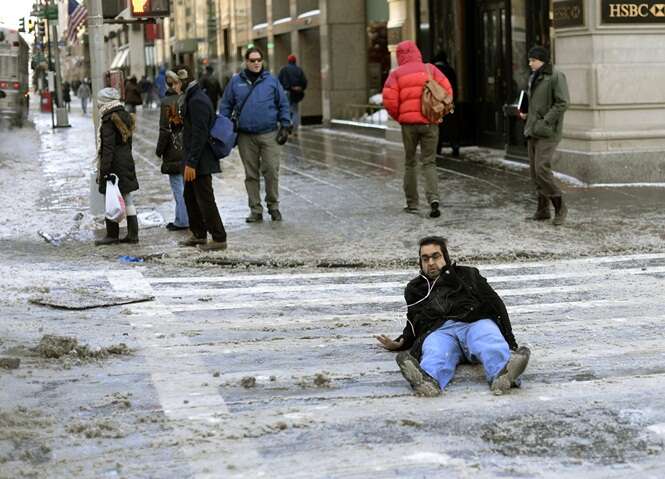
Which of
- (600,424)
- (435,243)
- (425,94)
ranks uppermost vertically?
(425,94)

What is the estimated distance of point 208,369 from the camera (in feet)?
24.0

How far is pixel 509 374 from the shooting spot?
262 inches

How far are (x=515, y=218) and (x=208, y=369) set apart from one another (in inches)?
289

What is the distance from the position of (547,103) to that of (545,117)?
19 cm

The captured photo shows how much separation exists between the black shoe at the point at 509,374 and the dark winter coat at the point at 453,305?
0.46 meters

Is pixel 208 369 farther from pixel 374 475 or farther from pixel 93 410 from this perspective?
pixel 374 475

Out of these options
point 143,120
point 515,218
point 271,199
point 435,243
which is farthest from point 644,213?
point 143,120

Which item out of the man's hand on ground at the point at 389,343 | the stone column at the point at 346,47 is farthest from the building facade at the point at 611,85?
the stone column at the point at 346,47

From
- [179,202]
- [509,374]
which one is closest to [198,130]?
[179,202]

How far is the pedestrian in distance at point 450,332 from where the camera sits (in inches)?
265

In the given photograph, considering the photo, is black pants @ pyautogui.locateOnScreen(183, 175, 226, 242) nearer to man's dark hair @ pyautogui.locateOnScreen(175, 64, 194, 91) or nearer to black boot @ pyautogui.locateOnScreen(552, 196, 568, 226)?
man's dark hair @ pyautogui.locateOnScreen(175, 64, 194, 91)

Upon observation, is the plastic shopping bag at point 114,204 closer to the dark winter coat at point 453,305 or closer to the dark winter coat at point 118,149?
the dark winter coat at point 118,149

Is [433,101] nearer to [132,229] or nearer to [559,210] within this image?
[559,210]

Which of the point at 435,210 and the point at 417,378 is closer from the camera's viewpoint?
the point at 417,378
